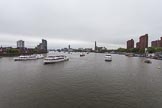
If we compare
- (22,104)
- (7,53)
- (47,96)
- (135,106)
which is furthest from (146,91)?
(7,53)

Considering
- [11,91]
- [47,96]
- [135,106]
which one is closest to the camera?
[135,106]

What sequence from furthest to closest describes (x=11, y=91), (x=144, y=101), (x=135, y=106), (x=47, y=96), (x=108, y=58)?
(x=108, y=58) → (x=11, y=91) → (x=47, y=96) → (x=144, y=101) → (x=135, y=106)

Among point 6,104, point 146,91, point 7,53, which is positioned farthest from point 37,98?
point 7,53

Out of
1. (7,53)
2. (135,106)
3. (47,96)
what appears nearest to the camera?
(135,106)

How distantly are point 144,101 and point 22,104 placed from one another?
15910mm

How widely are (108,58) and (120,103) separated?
69.5 meters

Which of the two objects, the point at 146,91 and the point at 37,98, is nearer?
the point at 37,98

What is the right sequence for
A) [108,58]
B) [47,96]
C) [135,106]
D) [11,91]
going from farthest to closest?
[108,58], [11,91], [47,96], [135,106]

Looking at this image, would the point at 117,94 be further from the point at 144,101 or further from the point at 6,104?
the point at 6,104

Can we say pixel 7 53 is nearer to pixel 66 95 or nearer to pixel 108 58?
pixel 108 58

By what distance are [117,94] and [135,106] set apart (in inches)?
171

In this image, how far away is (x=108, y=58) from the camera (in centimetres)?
8656

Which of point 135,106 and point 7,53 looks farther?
point 7,53

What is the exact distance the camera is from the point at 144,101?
62.3ft
